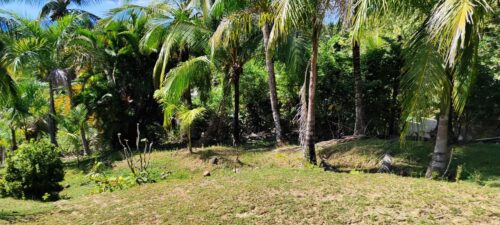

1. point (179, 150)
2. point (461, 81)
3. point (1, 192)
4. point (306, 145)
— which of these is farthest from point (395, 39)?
point (1, 192)

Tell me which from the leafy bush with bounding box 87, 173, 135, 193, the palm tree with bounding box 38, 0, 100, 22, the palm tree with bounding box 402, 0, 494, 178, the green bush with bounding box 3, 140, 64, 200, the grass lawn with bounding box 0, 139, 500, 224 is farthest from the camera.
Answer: the palm tree with bounding box 38, 0, 100, 22

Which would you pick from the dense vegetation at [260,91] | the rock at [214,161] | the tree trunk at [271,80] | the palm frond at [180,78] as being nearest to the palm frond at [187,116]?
the dense vegetation at [260,91]

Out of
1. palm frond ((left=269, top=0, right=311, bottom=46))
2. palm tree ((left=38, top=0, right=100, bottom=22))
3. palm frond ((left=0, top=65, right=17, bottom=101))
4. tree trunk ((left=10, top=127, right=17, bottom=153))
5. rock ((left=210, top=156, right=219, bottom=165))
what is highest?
palm tree ((left=38, top=0, right=100, bottom=22))

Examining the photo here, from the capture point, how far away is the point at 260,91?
16.6 m

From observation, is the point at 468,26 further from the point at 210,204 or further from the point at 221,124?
the point at 221,124

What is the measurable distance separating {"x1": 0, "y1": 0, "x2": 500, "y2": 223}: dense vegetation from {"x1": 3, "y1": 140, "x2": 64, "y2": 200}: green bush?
0.09 ft

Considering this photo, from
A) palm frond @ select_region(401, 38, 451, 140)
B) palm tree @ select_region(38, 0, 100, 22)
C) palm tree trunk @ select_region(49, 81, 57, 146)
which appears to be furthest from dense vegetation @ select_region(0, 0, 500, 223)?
palm tree @ select_region(38, 0, 100, 22)

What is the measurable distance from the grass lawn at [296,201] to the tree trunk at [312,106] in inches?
37.3

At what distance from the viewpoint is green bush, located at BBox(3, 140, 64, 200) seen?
31.3ft

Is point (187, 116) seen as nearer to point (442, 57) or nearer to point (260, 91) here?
point (260, 91)

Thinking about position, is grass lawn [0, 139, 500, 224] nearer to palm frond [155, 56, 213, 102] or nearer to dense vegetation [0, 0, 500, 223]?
dense vegetation [0, 0, 500, 223]

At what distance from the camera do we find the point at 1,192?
32.3 ft

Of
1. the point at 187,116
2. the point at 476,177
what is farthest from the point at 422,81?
the point at 187,116

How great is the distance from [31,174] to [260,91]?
8.94 m
